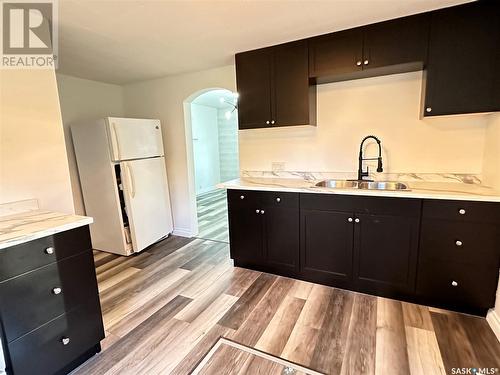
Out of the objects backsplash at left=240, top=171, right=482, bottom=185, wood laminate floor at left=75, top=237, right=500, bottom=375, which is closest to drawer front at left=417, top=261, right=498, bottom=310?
wood laminate floor at left=75, top=237, right=500, bottom=375

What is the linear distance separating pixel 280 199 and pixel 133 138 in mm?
1953

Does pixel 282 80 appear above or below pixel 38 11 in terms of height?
below

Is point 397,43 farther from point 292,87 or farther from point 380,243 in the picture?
point 380,243

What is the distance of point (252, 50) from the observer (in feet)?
8.67

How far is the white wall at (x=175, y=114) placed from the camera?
346 centimetres

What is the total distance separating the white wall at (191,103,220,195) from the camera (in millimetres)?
6559

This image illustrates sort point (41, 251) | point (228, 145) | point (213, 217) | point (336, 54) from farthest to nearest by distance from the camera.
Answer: point (228, 145), point (213, 217), point (336, 54), point (41, 251)

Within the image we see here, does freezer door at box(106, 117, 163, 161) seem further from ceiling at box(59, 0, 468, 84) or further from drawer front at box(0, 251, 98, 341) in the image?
drawer front at box(0, 251, 98, 341)

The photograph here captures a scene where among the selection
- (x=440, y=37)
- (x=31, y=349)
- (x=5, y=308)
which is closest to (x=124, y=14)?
(x=5, y=308)

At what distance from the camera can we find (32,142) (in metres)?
1.82

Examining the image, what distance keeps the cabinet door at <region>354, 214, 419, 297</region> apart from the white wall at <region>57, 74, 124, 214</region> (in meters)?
3.34

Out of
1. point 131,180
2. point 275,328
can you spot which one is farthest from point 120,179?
point 275,328

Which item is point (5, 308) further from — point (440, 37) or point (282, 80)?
point (440, 37)

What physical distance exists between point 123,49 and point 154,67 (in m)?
0.62
